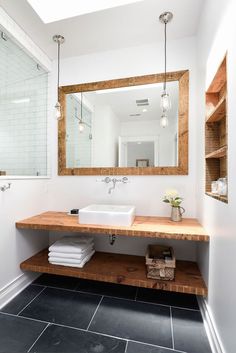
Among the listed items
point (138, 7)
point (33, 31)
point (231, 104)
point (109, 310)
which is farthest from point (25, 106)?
point (109, 310)

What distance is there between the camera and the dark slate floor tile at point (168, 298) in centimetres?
164

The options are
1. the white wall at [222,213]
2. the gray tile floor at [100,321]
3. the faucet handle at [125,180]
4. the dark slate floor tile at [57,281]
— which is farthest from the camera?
the faucet handle at [125,180]

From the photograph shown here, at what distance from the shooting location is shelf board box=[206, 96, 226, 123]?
48.6 inches

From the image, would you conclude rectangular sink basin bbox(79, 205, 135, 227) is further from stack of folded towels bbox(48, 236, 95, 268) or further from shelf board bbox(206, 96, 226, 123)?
shelf board bbox(206, 96, 226, 123)

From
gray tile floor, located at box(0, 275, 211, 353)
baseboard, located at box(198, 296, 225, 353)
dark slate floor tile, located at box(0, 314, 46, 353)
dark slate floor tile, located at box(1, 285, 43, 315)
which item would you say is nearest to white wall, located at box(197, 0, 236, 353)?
baseboard, located at box(198, 296, 225, 353)

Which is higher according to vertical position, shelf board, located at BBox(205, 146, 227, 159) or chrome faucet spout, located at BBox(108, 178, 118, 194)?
shelf board, located at BBox(205, 146, 227, 159)

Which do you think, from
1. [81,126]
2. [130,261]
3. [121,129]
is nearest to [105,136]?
[121,129]

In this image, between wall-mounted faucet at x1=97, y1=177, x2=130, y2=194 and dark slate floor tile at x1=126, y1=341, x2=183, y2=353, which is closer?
Answer: dark slate floor tile at x1=126, y1=341, x2=183, y2=353

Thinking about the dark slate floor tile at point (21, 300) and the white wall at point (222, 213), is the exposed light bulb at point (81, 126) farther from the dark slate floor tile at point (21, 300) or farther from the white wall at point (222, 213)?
the dark slate floor tile at point (21, 300)

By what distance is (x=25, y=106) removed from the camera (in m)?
2.21

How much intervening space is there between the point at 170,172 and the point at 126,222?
2.37ft

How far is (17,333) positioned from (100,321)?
578mm

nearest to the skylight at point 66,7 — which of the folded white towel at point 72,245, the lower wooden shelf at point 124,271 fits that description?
the folded white towel at point 72,245

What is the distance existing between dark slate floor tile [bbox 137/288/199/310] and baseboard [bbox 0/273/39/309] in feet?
3.65
